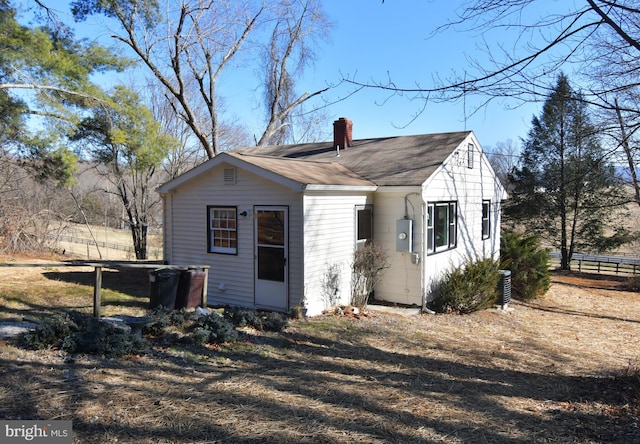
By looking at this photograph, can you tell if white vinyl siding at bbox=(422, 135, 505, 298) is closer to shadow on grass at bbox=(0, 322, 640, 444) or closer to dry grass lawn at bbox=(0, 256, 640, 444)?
dry grass lawn at bbox=(0, 256, 640, 444)

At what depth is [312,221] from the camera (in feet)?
32.0

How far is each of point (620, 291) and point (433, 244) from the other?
12088 millimetres

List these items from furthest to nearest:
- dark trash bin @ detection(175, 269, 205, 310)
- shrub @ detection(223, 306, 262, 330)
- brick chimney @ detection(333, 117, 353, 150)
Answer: brick chimney @ detection(333, 117, 353, 150) < dark trash bin @ detection(175, 269, 205, 310) < shrub @ detection(223, 306, 262, 330)

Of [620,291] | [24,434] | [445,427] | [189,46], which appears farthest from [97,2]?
[620,291]

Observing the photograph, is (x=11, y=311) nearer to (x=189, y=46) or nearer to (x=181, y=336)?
(x=181, y=336)

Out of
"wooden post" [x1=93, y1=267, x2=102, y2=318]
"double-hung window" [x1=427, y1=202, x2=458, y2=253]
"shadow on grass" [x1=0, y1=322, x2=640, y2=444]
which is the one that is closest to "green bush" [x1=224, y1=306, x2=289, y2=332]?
"shadow on grass" [x1=0, y1=322, x2=640, y2=444]

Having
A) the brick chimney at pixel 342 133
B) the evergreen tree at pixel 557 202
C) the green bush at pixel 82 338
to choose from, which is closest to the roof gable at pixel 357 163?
the brick chimney at pixel 342 133

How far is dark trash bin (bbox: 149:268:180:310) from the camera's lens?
28.8ft

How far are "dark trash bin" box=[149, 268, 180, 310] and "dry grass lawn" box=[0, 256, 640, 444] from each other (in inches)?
38.8

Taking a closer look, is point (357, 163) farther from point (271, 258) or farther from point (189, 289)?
point (189, 289)

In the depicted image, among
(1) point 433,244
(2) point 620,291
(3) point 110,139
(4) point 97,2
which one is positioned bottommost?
(2) point 620,291

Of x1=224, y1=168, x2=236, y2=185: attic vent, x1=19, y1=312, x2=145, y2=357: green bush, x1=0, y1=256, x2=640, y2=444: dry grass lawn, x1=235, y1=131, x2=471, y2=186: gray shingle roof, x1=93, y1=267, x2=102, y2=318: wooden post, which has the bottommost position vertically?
x1=0, y1=256, x2=640, y2=444: dry grass lawn

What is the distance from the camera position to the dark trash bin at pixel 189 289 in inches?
356

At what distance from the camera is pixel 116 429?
12.3 ft
